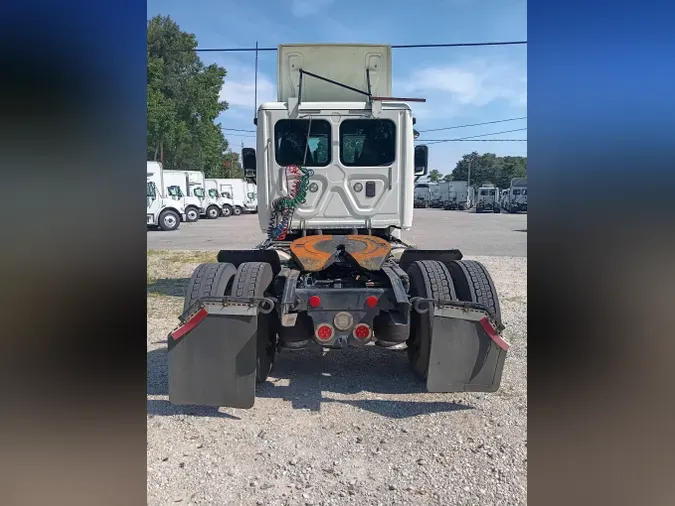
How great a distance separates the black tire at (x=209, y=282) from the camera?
12.8 ft

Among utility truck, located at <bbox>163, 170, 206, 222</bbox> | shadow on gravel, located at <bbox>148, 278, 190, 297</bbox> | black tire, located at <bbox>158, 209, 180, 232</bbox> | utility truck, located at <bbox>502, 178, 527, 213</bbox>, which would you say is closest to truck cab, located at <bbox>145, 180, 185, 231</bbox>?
black tire, located at <bbox>158, 209, 180, 232</bbox>

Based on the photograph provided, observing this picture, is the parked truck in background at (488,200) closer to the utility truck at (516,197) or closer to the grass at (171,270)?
the utility truck at (516,197)

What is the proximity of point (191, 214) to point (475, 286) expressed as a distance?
87.3ft

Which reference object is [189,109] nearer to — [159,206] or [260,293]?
[159,206]

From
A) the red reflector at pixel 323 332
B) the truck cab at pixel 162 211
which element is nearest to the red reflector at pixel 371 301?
the red reflector at pixel 323 332

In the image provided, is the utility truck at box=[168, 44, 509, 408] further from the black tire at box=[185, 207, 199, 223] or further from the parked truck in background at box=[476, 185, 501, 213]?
the parked truck in background at box=[476, 185, 501, 213]

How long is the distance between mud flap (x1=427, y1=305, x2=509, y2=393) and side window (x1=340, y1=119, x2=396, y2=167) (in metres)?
2.33

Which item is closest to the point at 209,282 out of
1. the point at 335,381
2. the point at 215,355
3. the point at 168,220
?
the point at 215,355

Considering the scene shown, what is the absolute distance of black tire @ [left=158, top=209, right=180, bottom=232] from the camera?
75.7ft
